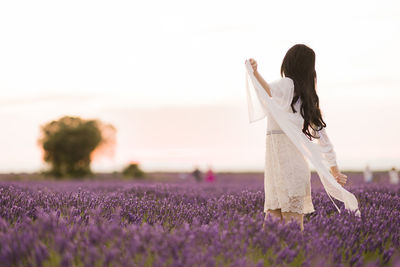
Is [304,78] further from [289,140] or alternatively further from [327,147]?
[327,147]

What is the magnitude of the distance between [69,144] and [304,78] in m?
33.3

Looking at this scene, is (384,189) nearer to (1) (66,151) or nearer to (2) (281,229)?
(2) (281,229)

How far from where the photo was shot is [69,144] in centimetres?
3572

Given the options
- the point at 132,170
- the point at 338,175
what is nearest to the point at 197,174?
the point at 132,170

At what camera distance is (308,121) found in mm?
4512

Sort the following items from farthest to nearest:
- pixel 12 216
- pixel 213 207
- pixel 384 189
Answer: pixel 384 189, pixel 213 207, pixel 12 216

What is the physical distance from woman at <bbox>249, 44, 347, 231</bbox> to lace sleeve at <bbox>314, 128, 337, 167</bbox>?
0.05ft

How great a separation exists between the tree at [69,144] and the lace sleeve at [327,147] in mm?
32950

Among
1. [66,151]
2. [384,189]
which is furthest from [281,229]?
[66,151]

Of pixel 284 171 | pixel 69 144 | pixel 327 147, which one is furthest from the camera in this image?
pixel 69 144

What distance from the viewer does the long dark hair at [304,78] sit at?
Result: 14.6ft

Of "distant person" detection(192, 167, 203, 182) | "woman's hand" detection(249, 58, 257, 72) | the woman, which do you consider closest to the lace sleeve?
the woman

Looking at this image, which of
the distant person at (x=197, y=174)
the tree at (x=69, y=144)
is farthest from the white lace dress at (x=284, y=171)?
the tree at (x=69, y=144)

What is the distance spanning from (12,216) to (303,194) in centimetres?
274
